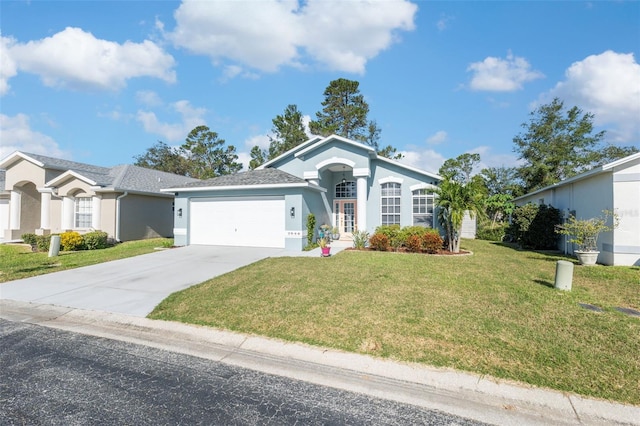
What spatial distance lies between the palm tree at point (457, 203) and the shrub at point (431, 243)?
38.6 inches

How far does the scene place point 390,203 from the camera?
→ 1627 cm

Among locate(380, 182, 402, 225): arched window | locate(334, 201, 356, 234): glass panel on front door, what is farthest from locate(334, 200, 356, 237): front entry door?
locate(380, 182, 402, 225): arched window

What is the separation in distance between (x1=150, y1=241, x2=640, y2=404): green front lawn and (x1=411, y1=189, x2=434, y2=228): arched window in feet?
20.9

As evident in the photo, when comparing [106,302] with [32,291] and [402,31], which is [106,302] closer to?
[32,291]

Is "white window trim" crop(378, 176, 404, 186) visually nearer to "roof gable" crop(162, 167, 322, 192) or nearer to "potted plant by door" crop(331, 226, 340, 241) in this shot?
"potted plant by door" crop(331, 226, 340, 241)

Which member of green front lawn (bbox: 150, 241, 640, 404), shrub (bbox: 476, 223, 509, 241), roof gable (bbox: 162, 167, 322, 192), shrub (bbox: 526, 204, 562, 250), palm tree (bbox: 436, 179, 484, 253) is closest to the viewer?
green front lawn (bbox: 150, 241, 640, 404)

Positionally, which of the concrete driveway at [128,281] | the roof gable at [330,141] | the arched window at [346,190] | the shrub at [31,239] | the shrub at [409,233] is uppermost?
the roof gable at [330,141]

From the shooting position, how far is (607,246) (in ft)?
35.2

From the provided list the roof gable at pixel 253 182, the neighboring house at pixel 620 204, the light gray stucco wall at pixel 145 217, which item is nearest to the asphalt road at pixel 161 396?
the roof gable at pixel 253 182

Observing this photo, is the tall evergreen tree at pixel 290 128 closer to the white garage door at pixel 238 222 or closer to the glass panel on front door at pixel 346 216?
the glass panel on front door at pixel 346 216

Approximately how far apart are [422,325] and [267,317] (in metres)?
2.65

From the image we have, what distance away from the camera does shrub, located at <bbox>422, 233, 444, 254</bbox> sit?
42.4 feet

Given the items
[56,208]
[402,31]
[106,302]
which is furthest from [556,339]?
[56,208]

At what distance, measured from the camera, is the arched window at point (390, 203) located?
16156 mm
